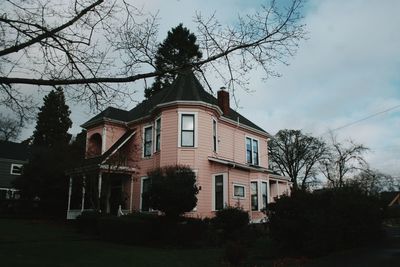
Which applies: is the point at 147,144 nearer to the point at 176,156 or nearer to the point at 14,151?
the point at 176,156

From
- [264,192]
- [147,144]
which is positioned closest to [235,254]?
[147,144]

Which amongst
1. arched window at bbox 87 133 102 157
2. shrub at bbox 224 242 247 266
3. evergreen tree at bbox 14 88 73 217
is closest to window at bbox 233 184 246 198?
arched window at bbox 87 133 102 157

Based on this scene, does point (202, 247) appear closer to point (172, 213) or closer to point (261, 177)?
point (172, 213)

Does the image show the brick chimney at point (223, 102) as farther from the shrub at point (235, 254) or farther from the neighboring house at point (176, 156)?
the shrub at point (235, 254)

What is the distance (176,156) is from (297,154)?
43.5 metres

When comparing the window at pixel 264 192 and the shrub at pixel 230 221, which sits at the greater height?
the window at pixel 264 192

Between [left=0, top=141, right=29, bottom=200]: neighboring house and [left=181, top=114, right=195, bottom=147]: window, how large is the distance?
2988cm

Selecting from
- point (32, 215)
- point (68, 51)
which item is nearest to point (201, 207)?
point (32, 215)

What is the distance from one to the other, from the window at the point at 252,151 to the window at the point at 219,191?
6.15m

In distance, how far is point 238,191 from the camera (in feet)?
88.2

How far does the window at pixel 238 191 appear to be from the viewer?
26431 millimetres

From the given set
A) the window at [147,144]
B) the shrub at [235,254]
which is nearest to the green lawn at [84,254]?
the shrub at [235,254]

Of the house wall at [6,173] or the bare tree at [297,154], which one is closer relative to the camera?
the house wall at [6,173]

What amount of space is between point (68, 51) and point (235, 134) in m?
22.4
